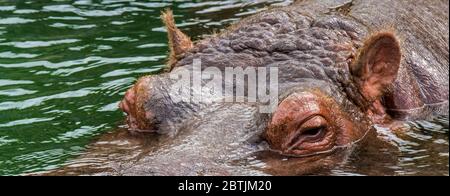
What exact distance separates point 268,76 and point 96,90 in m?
2.95

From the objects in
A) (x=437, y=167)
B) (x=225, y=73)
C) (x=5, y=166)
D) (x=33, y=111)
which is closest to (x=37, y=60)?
(x=33, y=111)

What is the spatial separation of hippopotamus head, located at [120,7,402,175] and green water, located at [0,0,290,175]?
0.99 m

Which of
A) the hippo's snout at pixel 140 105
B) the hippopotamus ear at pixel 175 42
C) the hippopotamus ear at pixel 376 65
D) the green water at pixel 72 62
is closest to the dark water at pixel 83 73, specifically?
the green water at pixel 72 62

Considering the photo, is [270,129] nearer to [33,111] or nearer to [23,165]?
[23,165]

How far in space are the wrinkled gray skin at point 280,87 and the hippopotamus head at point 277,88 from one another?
0.03 ft

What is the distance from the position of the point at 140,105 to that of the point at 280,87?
105cm

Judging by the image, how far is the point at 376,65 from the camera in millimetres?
6336

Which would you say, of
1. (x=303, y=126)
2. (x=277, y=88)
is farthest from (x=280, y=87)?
(x=303, y=126)

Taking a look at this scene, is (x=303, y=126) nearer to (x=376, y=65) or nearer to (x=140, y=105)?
(x=376, y=65)

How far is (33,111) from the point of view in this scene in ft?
27.0

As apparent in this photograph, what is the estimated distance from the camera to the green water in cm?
746

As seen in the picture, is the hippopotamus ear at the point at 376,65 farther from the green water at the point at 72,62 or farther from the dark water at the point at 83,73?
the green water at the point at 72,62

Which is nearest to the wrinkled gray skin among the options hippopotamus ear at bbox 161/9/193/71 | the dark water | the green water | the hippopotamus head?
the hippopotamus head

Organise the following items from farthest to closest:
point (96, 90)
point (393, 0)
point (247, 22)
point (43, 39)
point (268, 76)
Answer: point (43, 39), point (96, 90), point (393, 0), point (247, 22), point (268, 76)
